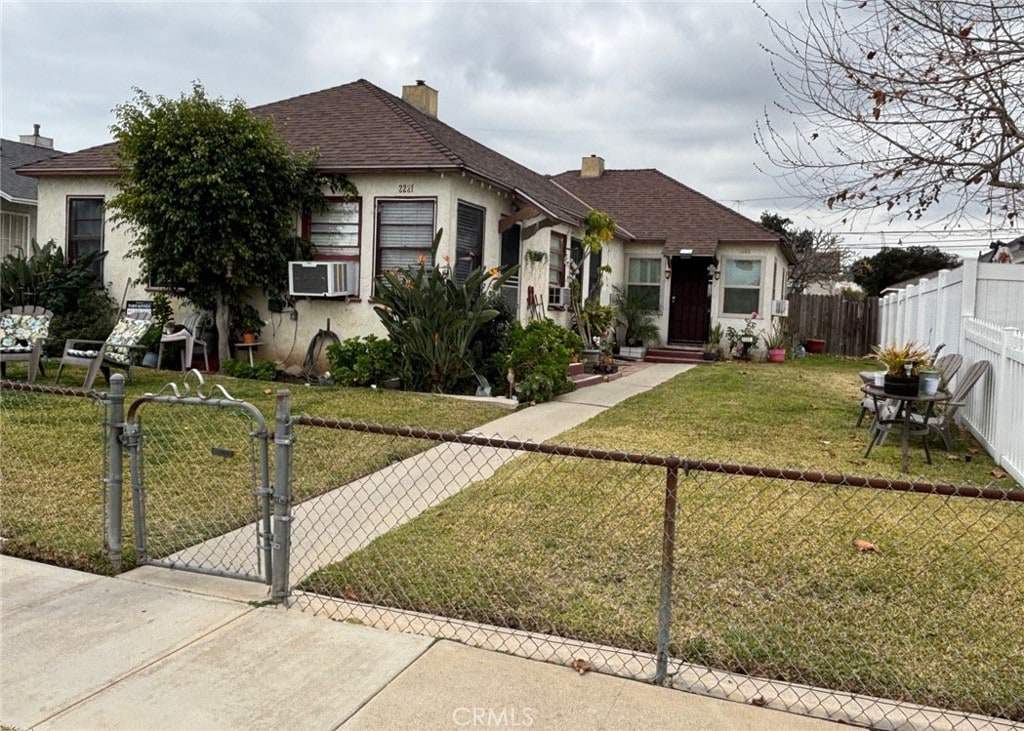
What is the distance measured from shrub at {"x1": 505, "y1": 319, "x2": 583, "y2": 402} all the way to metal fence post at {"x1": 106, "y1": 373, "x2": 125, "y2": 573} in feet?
22.8

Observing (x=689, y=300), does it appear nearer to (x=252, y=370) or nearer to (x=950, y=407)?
(x=252, y=370)

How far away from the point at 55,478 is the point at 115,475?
2324 millimetres

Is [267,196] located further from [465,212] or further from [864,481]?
[864,481]

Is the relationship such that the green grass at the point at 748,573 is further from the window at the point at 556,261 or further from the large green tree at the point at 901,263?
the large green tree at the point at 901,263

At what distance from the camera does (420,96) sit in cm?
1688

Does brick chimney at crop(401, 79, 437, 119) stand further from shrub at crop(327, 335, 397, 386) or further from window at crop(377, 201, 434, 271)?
shrub at crop(327, 335, 397, 386)

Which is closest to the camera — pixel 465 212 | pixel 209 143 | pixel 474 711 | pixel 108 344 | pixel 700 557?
pixel 474 711

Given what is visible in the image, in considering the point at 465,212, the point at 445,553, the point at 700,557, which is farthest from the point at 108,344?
the point at 700,557

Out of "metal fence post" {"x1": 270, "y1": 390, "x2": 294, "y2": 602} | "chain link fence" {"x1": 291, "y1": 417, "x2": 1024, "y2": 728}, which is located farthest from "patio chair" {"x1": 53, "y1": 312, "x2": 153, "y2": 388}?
"metal fence post" {"x1": 270, "y1": 390, "x2": 294, "y2": 602}

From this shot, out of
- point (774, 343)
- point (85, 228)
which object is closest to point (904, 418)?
point (774, 343)

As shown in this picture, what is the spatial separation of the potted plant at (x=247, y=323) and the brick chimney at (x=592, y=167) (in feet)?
44.9

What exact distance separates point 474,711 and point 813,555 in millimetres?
2680

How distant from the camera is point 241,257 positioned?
481 inches

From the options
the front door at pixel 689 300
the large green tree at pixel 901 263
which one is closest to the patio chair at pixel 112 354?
the front door at pixel 689 300
